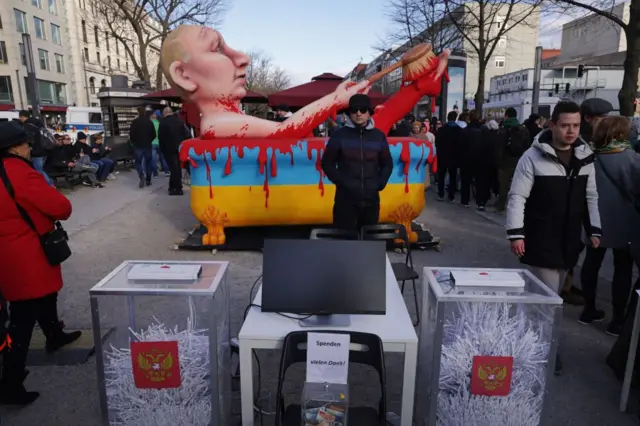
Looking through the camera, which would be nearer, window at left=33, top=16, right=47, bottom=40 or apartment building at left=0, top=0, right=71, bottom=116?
apartment building at left=0, top=0, right=71, bottom=116

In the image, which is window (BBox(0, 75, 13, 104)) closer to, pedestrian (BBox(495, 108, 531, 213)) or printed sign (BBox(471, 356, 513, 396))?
pedestrian (BBox(495, 108, 531, 213))

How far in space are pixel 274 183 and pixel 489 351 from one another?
12.3ft

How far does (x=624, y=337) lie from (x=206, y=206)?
4.32 metres

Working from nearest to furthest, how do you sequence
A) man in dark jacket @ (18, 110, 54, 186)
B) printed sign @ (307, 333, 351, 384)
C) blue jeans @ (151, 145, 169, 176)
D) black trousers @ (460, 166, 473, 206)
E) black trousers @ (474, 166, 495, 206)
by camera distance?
printed sign @ (307, 333, 351, 384)
man in dark jacket @ (18, 110, 54, 186)
black trousers @ (474, 166, 495, 206)
black trousers @ (460, 166, 473, 206)
blue jeans @ (151, 145, 169, 176)

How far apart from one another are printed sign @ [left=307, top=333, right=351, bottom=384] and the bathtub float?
366 cm

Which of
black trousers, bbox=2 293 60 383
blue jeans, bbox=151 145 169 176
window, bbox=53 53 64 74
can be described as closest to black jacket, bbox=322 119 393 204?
black trousers, bbox=2 293 60 383

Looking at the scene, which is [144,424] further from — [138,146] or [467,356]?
[138,146]

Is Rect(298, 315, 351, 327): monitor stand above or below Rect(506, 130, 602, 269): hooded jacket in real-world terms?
below

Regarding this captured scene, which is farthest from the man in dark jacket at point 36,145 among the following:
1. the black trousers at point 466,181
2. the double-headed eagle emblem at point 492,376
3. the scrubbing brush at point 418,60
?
the double-headed eagle emblem at point 492,376

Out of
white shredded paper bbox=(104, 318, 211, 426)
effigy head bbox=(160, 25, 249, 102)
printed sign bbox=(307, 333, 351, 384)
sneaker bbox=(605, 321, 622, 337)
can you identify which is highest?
effigy head bbox=(160, 25, 249, 102)

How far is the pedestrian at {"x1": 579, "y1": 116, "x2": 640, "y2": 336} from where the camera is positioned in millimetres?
3568

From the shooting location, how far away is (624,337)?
3.10 metres

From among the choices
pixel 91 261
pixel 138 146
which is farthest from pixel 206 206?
pixel 138 146

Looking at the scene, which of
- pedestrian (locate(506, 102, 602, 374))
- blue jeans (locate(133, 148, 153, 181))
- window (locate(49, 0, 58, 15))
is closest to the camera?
pedestrian (locate(506, 102, 602, 374))
